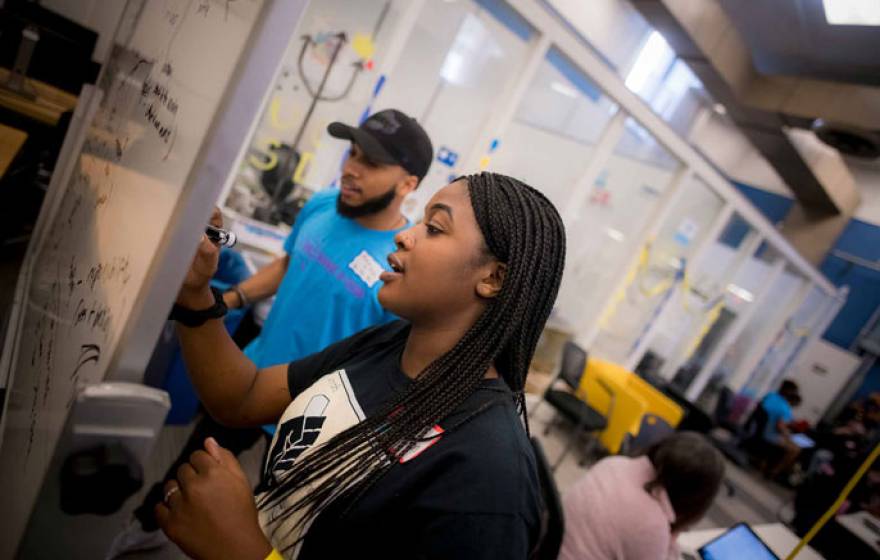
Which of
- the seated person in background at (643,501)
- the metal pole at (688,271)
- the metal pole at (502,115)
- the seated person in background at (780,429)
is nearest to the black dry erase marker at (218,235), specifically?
the seated person in background at (643,501)

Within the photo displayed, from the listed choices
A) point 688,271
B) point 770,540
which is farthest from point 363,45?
point 688,271

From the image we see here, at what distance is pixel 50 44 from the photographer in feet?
9.47

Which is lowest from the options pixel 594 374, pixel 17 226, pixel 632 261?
pixel 17 226

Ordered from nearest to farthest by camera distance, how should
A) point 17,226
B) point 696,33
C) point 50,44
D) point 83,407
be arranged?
point 83,407
point 17,226
point 50,44
point 696,33

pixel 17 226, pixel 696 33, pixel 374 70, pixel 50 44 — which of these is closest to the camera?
pixel 17 226

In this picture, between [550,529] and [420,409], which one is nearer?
[420,409]

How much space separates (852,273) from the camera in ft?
31.0

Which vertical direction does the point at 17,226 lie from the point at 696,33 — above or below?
below

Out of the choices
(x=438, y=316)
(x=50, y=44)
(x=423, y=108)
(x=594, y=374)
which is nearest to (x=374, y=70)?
(x=423, y=108)

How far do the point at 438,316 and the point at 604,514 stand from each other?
1.35 meters

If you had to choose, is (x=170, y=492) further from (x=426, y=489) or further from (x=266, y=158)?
(x=266, y=158)

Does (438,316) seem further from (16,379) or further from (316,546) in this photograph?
(16,379)

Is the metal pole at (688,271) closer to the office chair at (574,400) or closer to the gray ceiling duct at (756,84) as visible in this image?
the gray ceiling duct at (756,84)

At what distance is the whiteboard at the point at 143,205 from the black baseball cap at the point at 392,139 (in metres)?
0.70
